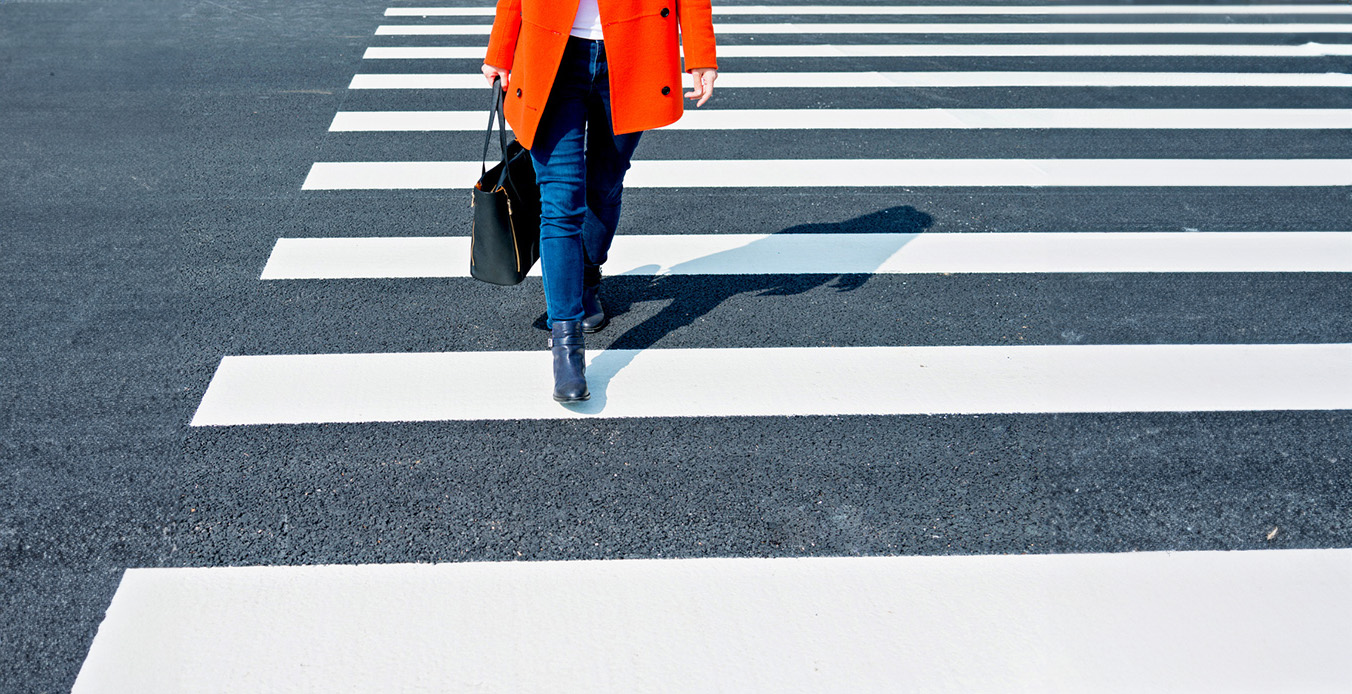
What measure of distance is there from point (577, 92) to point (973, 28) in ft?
21.4

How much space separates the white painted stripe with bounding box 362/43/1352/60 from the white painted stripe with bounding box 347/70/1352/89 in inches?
21.7

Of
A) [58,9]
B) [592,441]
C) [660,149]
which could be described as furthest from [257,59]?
[592,441]

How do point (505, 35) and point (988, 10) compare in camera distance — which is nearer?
point (505, 35)

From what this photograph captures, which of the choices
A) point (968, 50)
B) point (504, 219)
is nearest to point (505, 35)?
point (504, 219)

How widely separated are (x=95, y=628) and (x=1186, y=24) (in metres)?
9.66

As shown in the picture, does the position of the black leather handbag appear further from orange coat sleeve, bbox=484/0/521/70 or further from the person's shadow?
the person's shadow

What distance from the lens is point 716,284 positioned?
172 inches

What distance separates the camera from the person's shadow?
3795 mm

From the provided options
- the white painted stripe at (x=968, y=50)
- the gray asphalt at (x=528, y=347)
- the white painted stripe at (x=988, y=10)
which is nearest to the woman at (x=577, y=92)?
the gray asphalt at (x=528, y=347)

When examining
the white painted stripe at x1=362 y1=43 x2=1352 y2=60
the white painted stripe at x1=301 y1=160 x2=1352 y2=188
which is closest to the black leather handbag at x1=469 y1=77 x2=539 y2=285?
the white painted stripe at x1=301 y1=160 x2=1352 y2=188

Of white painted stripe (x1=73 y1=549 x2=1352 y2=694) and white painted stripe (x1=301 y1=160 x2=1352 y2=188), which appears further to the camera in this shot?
white painted stripe (x1=301 y1=160 x2=1352 y2=188)

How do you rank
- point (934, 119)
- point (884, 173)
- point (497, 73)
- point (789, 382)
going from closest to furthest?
point (497, 73), point (789, 382), point (884, 173), point (934, 119)

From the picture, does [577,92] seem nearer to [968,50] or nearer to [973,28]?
[968,50]

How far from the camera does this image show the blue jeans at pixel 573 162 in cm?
326
